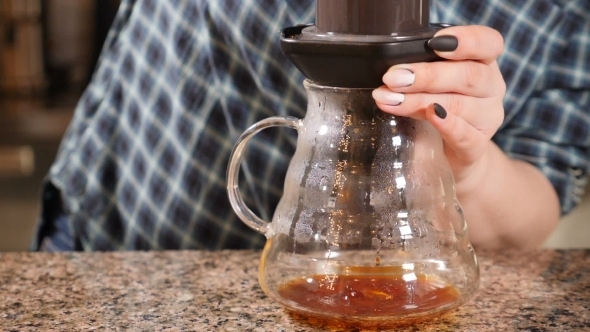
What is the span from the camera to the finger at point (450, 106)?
23.8 inches

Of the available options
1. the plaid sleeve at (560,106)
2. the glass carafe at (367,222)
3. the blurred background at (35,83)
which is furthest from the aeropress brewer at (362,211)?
the blurred background at (35,83)

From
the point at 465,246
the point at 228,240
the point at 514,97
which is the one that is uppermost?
the point at 514,97

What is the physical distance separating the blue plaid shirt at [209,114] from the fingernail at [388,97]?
49 cm

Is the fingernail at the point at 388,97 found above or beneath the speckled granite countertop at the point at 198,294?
above

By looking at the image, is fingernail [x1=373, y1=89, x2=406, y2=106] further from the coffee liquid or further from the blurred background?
the blurred background

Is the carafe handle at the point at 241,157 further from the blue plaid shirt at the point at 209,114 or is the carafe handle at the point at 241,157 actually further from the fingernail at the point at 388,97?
the blue plaid shirt at the point at 209,114

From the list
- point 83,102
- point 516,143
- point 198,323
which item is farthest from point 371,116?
point 83,102

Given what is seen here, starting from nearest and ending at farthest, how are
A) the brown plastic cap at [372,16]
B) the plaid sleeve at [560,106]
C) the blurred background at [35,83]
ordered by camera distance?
the brown plastic cap at [372,16] < the plaid sleeve at [560,106] < the blurred background at [35,83]

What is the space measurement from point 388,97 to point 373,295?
16 centimetres

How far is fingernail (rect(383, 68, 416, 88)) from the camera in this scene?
A: 585 mm

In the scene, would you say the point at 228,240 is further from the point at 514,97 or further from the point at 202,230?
the point at 514,97

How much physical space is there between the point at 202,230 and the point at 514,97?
18.7 inches

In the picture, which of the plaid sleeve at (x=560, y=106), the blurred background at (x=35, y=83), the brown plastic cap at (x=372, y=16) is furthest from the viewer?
the blurred background at (x=35, y=83)

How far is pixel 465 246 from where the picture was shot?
69 centimetres
